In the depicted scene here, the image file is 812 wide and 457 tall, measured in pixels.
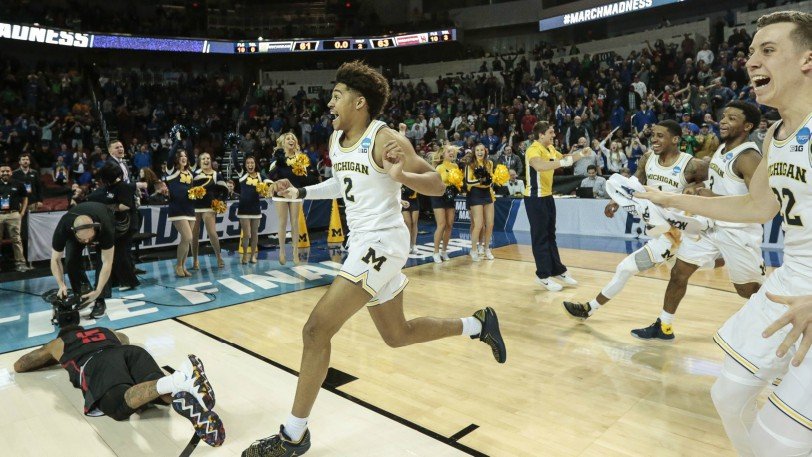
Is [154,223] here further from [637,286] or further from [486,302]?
[637,286]

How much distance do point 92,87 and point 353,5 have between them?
1360 centimetres

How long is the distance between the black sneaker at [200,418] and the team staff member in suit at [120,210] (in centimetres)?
460

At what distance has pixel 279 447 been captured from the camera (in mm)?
2617

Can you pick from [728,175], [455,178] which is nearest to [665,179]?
[728,175]

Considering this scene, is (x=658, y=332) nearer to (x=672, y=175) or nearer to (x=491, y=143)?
(x=672, y=175)

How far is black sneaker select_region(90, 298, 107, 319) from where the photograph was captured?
18.4 feet

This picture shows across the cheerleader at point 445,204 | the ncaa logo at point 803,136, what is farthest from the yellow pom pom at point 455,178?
the ncaa logo at point 803,136

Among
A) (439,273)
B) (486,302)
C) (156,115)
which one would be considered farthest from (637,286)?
(156,115)

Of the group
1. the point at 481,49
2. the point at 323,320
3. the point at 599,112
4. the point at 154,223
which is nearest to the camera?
the point at 323,320

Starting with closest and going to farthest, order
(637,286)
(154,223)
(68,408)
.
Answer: (68,408) < (637,286) < (154,223)

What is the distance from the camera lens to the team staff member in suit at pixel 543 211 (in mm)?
6312

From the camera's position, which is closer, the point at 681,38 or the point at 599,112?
the point at 599,112

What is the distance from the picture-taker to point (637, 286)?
248 inches

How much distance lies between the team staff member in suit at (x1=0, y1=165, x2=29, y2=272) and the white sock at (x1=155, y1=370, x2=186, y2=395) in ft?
24.1
